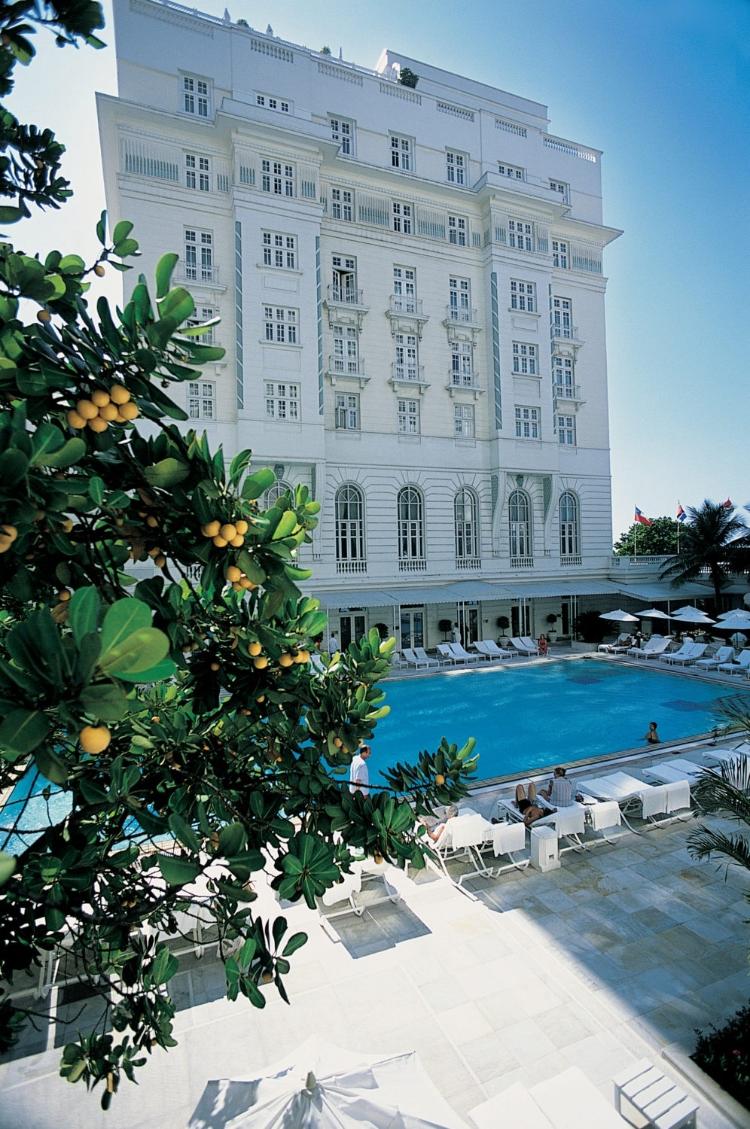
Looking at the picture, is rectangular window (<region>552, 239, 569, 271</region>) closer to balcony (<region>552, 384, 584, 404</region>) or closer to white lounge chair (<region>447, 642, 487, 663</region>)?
balcony (<region>552, 384, 584, 404</region>)

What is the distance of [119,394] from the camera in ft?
5.06

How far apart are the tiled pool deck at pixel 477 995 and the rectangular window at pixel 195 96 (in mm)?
26093

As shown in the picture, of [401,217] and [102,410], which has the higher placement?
[401,217]

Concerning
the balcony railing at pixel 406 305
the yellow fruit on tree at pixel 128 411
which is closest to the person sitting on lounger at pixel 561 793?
the yellow fruit on tree at pixel 128 411

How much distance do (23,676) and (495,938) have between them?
6.41 m

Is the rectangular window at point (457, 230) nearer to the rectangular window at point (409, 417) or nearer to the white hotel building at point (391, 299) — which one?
the white hotel building at point (391, 299)

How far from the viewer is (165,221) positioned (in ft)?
69.2

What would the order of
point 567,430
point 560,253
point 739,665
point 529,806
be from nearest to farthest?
point 529,806 → point 739,665 → point 560,253 → point 567,430

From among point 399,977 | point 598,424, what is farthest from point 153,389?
point 598,424

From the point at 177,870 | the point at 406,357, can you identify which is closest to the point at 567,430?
the point at 406,357

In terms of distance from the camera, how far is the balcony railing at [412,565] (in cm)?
2506

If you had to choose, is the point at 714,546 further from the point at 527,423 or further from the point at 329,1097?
the point at 329,1097

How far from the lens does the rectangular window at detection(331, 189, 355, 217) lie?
24.0m

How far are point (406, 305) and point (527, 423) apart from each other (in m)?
7.53
